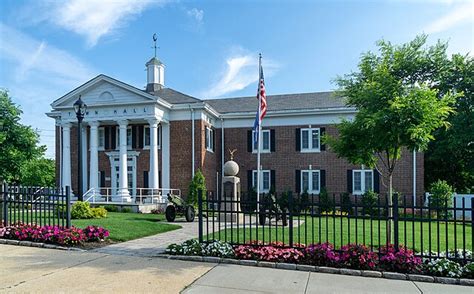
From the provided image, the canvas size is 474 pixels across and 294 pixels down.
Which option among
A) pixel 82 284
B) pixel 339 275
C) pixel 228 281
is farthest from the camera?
pixel 339 275

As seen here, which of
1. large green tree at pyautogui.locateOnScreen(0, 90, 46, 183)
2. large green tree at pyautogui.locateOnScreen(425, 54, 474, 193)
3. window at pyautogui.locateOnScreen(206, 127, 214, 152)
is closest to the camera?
window at pyautogui.locateOnScreen(206, 127, 214, 152)

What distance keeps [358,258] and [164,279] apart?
143 inches

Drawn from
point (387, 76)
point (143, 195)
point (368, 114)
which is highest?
point (387, 76)

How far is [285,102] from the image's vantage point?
2744cm

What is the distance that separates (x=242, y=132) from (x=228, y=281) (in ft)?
66.9

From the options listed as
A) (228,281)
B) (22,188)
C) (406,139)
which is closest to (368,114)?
(406,139)

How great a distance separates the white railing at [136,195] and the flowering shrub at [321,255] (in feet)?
52.9

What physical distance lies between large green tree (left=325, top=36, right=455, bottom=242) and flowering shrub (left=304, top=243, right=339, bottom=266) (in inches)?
76.0

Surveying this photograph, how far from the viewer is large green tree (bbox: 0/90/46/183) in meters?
28.8

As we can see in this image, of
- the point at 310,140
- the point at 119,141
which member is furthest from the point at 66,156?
the point at 310,140

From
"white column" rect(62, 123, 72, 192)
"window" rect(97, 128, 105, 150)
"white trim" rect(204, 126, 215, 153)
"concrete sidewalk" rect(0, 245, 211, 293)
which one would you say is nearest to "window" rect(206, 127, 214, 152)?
"white trim" rect(204, 126, 215, 153)

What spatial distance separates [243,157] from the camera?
86.6 ft

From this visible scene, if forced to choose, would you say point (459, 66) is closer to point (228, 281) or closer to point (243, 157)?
point (243, 157)

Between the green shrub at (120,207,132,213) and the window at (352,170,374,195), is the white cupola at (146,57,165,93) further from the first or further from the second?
the window at (352,170,374,195)
